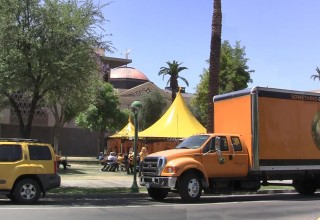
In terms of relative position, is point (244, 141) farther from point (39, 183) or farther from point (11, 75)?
point (11, 75)

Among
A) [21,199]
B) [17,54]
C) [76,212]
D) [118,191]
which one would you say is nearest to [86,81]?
[17,54]

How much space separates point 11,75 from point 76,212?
21.5 feet

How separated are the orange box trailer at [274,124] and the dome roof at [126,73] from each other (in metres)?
68.1

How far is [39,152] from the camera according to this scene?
15.0m

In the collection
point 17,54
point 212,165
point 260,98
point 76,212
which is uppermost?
point 17,54

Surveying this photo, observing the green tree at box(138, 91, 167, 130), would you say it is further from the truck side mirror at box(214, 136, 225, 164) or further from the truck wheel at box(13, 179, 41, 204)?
the truck wheel at box(13, 179, 41, 204)

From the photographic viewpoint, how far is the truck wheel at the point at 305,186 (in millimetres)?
18641

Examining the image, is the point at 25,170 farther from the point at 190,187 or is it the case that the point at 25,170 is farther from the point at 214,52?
the point at 214,52

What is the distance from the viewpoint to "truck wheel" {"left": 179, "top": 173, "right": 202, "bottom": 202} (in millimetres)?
15000

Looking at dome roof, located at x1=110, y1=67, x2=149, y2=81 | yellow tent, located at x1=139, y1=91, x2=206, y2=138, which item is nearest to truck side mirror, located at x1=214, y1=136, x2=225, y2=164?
yellow tent, located at x1=139, y1=91, x2=206, y2=138

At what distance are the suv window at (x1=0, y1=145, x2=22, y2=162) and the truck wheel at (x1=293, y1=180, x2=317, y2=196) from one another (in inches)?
407

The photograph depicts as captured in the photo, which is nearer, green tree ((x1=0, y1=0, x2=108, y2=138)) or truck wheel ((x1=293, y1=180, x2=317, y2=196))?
green tree ((x1=0, y1=0, x2=108, y2=138))

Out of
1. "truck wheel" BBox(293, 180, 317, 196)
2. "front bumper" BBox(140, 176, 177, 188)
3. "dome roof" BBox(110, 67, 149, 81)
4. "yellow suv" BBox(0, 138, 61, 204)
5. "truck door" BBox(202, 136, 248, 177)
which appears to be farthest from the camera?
"dome roof" BBox(110, 67, 149, 81)

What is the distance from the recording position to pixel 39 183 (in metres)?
14.8
